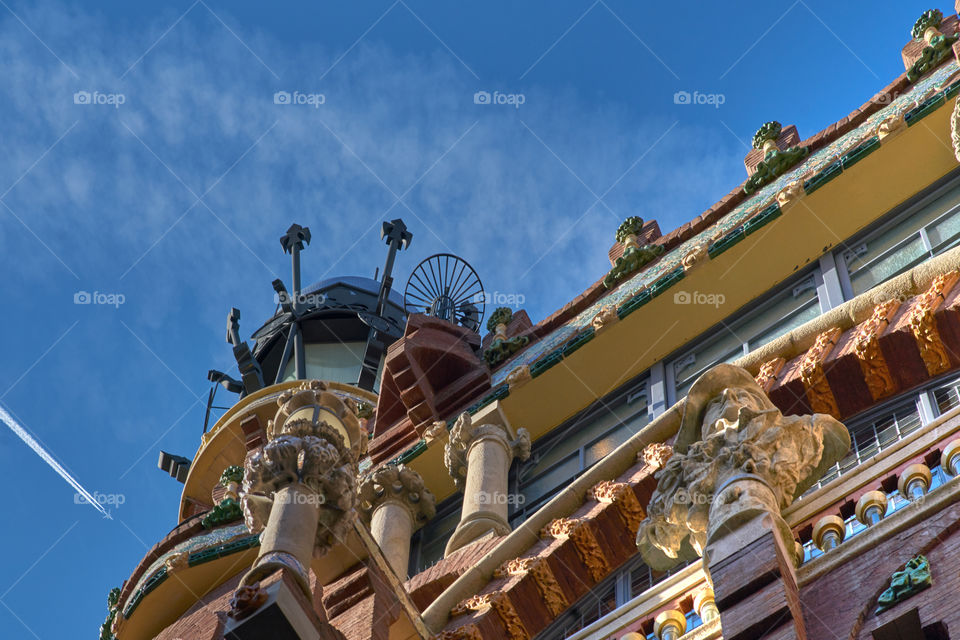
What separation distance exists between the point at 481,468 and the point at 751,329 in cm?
308

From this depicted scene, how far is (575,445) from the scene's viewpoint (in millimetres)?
16891

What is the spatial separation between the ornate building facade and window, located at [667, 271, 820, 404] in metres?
0.03

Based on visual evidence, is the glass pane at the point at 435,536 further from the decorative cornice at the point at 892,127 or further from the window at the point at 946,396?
the window at the point at 946,396

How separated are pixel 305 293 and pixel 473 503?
2015cm

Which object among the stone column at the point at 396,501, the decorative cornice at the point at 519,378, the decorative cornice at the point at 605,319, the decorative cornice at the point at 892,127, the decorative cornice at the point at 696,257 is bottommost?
the stone column at the point at 396,501

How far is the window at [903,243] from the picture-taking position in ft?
48.9

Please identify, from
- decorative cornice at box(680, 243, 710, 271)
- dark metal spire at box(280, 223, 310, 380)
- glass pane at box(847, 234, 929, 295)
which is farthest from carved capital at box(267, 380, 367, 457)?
dark metal spire at box(280, 223, 310, 380)

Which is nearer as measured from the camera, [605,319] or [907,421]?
[907,421]

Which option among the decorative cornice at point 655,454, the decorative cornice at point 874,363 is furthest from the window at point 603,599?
the decorative cornice at point 874,363

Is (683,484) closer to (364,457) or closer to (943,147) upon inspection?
(943,147)

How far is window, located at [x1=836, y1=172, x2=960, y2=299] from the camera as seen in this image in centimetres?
1491

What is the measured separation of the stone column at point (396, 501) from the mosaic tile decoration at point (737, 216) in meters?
1.73

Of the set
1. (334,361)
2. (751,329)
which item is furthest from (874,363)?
(334,361)

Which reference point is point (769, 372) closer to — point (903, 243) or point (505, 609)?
point (903, 243)
